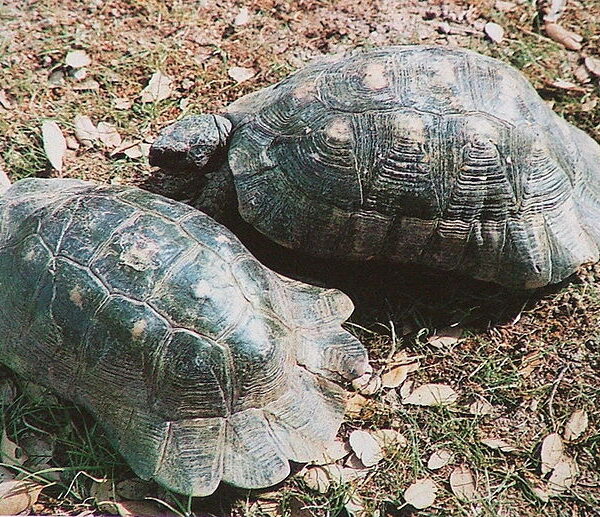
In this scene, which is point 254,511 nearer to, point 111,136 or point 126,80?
point 111,136

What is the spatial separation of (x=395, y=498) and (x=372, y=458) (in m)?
0.21

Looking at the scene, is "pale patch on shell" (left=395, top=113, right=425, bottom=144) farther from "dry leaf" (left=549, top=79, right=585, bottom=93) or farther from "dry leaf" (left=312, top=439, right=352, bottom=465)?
"dry leaf" (left=549, top=79, right=585, bottom=93)

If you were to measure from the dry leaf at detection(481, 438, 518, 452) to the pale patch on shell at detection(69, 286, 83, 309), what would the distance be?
2004 mm

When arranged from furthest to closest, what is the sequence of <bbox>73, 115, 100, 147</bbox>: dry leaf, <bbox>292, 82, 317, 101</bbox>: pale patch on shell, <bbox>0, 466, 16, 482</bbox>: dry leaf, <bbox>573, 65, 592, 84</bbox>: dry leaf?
<bbox>573, 65, 592, 84</bbox>: dry leaf → <bbox>73, 115, 100, 147</bbox>: dry leaf → <bbox>292, 82, 317, 101</bbox>: pale patch on shell → <bbox>0, 466, 16, 482</bbox>: dry leaf

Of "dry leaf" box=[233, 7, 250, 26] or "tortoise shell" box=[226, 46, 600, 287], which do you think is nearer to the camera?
"tortoise shell" box=[226, 46, 600, 287]

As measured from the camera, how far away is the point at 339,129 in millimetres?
3727

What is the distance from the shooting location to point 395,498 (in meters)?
3.57

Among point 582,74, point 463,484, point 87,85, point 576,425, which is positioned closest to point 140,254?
point 463,484

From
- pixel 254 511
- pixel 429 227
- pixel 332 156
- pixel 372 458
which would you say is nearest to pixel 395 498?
pixel 372 458

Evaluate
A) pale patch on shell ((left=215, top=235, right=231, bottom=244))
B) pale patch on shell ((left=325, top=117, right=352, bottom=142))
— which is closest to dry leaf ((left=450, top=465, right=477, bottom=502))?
pale patch on shell ((left=215, top=235, right=231, bottom=244))

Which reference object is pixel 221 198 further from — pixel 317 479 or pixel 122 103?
pixel 317 479

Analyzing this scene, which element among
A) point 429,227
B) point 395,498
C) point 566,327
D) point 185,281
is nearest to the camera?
point 185,281

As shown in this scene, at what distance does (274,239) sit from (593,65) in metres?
2.74

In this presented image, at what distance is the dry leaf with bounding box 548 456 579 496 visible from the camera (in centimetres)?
360
